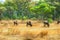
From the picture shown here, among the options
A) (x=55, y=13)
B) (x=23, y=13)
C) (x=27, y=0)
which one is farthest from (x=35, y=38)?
(x=23, y=13)

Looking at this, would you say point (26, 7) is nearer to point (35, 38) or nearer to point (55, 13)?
point (55, 13)

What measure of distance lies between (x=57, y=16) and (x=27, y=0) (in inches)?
334

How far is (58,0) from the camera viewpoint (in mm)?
46812

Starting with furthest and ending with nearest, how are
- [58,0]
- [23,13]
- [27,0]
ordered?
[23,13]
[27,0]
[58,0]

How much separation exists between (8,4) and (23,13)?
527cm

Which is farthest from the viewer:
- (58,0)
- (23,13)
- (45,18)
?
(23,13)

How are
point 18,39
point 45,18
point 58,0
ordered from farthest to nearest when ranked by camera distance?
point 58,0 < point 45,18 < point 18,39

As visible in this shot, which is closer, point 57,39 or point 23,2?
point 57,39

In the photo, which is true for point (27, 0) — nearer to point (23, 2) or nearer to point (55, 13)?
point (23, 2)

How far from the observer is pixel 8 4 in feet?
175

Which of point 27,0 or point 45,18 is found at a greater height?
point 27,0

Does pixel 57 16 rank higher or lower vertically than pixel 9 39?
lower

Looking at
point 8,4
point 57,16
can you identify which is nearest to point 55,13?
point 57,16

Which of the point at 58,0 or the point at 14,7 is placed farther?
the point at 14,7
